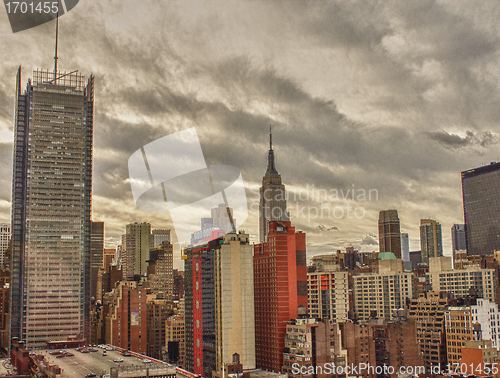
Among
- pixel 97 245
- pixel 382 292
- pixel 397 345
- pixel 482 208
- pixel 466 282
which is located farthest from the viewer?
pixel 97 245

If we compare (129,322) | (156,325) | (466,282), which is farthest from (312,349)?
(156,325)

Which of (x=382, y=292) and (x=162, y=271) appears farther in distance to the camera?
A: (x=162, y=271)

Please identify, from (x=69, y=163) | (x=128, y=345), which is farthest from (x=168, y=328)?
(x=69, y=163)

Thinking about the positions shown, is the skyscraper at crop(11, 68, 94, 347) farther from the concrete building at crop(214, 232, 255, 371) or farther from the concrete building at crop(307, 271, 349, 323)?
the concrete building at crop(214, 232, 255, 371)

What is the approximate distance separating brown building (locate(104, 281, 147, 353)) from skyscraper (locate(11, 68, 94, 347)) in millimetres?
15527

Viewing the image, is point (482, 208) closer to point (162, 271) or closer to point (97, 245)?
point (162, 271)

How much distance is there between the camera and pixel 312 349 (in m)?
63.4

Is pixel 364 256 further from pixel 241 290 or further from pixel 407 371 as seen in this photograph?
pixel 241 290

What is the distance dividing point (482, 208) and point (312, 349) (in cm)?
13811

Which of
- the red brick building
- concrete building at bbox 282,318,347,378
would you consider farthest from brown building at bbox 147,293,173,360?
concrete building at bbox 282,318,347,378

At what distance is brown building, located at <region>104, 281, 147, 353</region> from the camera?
A: 325 ft

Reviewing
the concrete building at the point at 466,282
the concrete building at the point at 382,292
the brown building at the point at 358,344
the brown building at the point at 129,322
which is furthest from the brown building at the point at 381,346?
the brown building at the point at 129,322

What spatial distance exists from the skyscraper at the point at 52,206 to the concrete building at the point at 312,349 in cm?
6147

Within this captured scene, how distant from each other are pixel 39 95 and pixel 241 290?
73.6m
